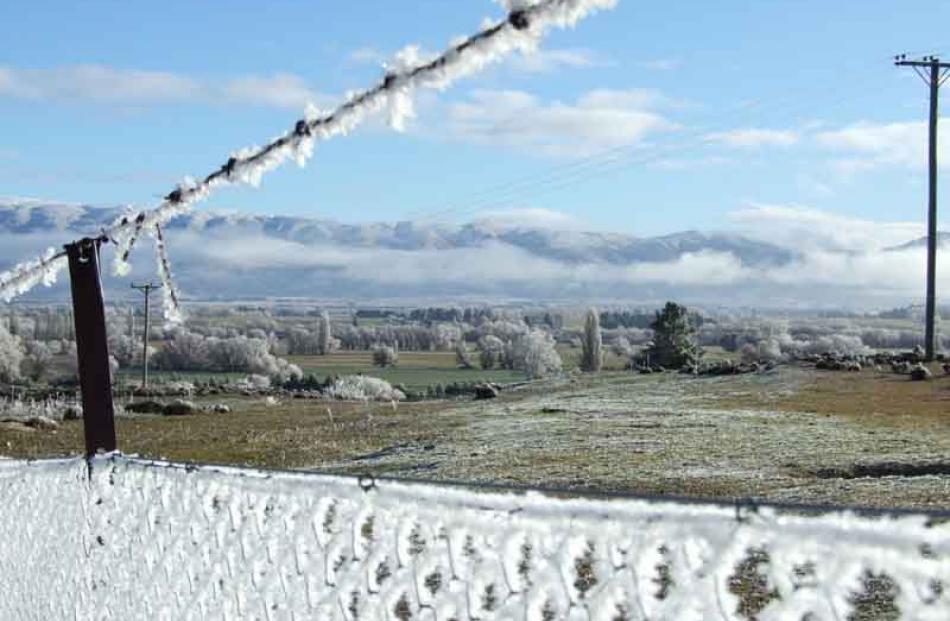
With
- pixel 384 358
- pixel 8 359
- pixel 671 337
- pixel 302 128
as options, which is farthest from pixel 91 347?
pixel 384 358

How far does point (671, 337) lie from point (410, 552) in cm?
8868

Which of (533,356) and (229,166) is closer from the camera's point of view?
(229,166)

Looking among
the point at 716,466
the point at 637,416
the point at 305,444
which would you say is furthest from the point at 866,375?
the point at 716,466

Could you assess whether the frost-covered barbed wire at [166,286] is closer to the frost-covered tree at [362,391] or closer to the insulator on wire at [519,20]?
the insulator on wire at [519,20]

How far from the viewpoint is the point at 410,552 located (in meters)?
3.62

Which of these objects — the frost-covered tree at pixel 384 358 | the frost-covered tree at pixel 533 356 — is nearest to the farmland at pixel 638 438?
the frost-covered tree at pixel 533 356

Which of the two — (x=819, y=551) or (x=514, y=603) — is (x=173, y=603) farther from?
(x=819, y=551)

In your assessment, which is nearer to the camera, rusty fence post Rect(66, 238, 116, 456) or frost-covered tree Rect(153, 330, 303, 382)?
rusty fence post Rect(66, 238, 116, 456)

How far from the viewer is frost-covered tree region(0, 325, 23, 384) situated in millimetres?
119125

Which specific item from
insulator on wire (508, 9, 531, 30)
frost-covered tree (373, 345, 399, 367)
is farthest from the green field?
insulator on wire (508, 9, 531, 30)

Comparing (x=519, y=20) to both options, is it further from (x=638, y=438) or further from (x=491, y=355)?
(x=491, y=355)

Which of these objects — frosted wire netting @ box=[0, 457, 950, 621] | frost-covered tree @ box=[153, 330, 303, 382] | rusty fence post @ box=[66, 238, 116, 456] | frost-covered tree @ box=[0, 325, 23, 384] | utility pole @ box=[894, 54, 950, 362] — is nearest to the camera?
frosted wire netting @ box=[0, 457, 950, 621]

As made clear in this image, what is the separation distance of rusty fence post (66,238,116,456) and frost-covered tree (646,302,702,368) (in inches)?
3314

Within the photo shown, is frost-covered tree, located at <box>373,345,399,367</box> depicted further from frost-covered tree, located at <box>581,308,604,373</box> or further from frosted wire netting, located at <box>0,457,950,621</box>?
frosted wire netting, located at <box>0,457,950,621</box>
